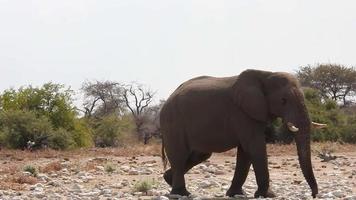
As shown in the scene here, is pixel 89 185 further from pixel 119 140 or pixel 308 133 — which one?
pixel 119 140

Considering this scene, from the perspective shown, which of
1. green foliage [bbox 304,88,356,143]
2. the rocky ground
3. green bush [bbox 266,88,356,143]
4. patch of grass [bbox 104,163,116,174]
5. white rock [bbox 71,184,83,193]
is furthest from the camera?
green foliage [bbox 304,88,356,143]

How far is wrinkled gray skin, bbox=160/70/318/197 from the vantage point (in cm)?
1388

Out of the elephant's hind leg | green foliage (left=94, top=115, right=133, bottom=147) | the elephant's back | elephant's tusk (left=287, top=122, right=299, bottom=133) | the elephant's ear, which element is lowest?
green foliage (left=94, top=115, right=133, bottom=147)

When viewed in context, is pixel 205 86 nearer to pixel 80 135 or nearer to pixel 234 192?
pixel 234 192

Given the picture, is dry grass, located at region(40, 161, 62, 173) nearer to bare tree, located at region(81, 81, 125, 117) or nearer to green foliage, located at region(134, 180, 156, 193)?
green foliage, located at region(134, 180, 156, 193)

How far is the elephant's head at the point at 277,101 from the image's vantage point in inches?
525

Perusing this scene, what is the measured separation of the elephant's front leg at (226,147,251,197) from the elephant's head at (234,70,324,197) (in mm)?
1131

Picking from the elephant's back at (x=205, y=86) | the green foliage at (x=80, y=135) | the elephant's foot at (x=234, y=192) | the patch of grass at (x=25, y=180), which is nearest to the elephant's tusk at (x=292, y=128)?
the elephant's back at (x=205, y=86)

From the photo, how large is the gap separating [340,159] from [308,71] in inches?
1705

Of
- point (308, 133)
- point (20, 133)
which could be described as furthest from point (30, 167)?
point (20, 133)

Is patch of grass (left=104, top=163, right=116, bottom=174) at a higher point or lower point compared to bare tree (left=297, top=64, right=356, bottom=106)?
lower

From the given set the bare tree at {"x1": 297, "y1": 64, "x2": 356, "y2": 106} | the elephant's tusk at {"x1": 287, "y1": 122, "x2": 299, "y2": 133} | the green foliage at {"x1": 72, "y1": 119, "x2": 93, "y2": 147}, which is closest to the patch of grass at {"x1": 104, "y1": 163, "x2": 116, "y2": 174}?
the elephant's tusk at {"x1": 287, "y1": 122, "x2": 299, "y2": 133}

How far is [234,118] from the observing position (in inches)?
566

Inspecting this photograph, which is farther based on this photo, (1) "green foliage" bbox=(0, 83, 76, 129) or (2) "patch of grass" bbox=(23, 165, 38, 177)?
(1) "green foliage" bbox=(0, 83, 76, 129)
